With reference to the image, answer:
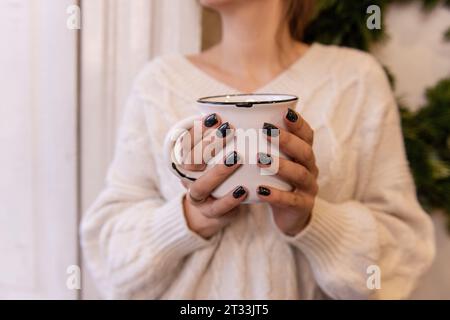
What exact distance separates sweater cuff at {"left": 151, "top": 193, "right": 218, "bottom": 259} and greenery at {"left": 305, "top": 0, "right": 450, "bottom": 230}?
0.31 m

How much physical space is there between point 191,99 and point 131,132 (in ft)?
0.28

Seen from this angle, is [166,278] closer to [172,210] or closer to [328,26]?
[172,210]

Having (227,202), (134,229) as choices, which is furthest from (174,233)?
(227,202)

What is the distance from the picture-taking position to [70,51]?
0.46 metres

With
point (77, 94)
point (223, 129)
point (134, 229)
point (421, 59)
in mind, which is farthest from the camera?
point (421, 59)

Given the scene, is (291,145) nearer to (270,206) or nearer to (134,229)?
(270,206)

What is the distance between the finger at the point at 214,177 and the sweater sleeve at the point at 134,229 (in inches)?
5.3

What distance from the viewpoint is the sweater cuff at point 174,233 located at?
1.76 ft

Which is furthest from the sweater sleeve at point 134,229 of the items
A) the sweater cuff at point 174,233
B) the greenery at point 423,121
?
the greenery at point 423,121

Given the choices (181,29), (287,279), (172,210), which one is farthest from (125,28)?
(287,279)

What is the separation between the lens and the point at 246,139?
356 mm

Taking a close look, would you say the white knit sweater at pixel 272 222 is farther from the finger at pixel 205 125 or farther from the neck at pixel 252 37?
the finger at pixel 205 125

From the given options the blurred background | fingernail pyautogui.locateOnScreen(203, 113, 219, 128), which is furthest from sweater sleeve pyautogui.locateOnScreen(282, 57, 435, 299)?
fingernail pyautogui.locateOnScreen(203, 113, 219, 128)

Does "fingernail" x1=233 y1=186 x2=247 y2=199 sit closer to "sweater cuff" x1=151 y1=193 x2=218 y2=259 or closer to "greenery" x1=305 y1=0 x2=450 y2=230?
"sweater cuff" x1=151 y1=193 x2=218 y2=259
